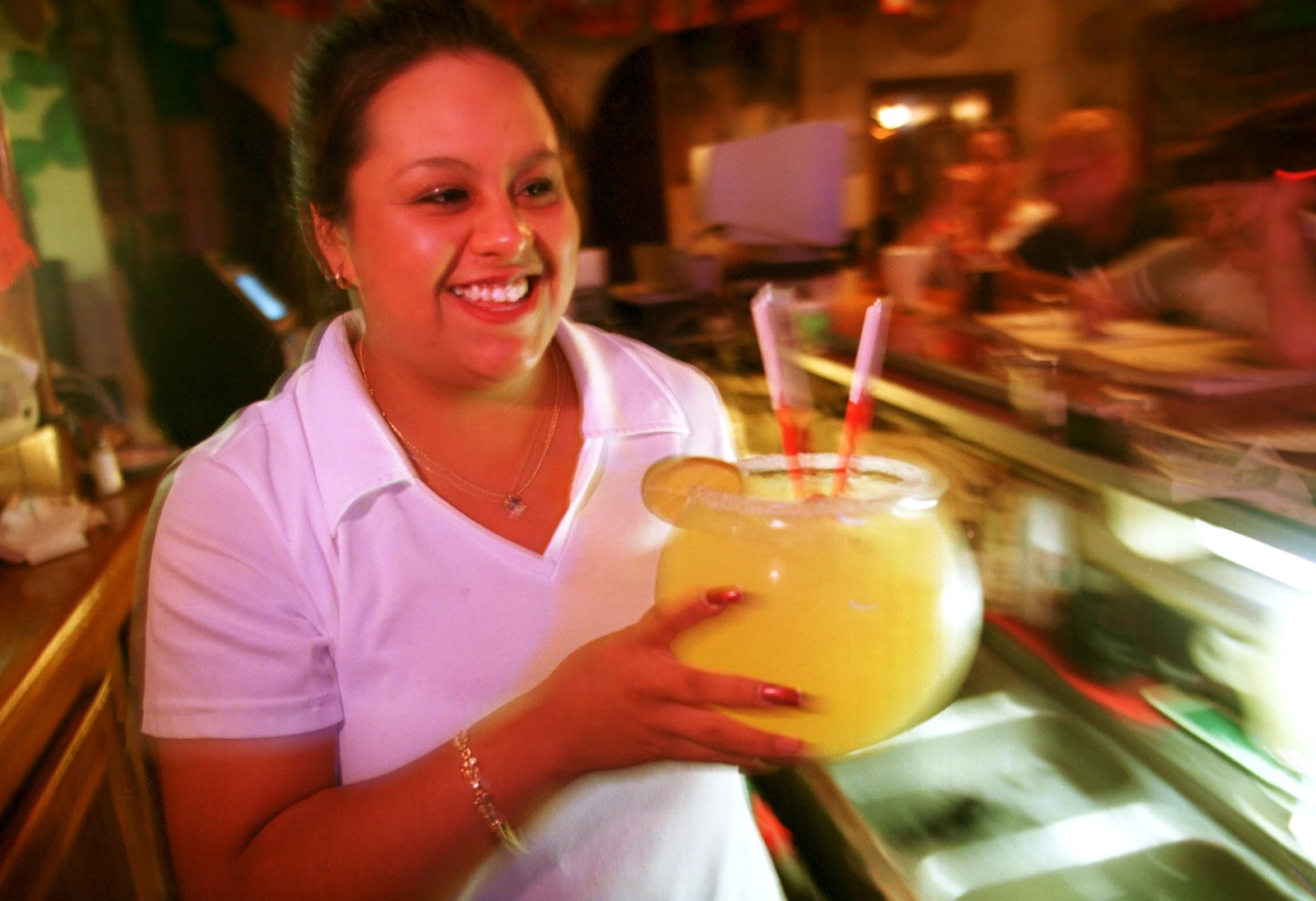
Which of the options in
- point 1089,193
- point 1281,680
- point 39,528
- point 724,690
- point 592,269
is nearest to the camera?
point 724,690

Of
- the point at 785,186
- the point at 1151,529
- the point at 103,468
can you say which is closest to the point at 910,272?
the point at 785,186

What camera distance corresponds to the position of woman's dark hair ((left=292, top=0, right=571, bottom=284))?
0.81m

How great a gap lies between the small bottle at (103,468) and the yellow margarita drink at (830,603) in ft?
7.48

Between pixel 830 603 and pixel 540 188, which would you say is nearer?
pixel 830 603

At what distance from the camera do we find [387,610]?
810 mm

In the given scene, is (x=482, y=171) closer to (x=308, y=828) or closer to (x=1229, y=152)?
(x=308, y=828)

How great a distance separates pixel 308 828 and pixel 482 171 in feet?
1.95

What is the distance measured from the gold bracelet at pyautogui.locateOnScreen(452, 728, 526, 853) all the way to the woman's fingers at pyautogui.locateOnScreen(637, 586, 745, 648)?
0.75 ft

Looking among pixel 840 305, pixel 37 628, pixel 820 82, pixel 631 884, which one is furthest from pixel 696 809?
pixel 820 82

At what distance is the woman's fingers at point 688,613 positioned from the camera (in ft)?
1.81

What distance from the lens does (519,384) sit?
95cm

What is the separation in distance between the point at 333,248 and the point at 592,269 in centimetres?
195

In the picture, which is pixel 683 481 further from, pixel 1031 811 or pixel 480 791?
pixel 1031 811

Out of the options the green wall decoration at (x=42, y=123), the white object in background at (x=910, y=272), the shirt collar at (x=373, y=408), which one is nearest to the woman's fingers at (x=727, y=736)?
the shirt collar at (x=373, y=408)
